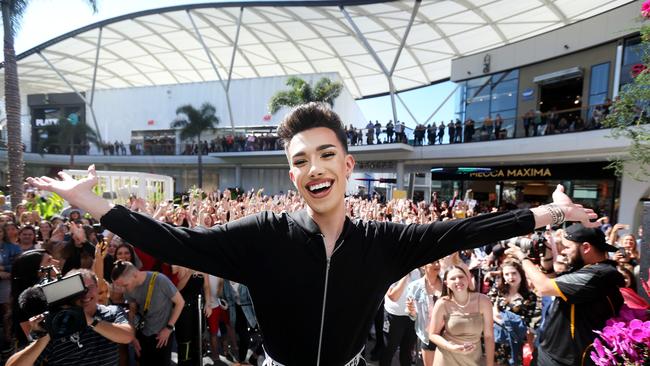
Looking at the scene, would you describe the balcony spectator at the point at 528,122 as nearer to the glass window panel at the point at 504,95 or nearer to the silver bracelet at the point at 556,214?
the glass window panel at the point at 504,95

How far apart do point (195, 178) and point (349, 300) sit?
1390 inches

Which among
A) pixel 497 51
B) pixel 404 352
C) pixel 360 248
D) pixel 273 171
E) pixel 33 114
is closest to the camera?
pixel 360 248

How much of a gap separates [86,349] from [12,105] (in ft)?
32.6

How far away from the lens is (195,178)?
112ft

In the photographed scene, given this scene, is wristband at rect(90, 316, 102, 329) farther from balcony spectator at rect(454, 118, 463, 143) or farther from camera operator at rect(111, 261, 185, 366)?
balcony spectator at rect(454, 118, 463, 143)

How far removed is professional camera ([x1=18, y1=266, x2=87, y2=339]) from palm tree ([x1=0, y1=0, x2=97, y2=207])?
9306mm

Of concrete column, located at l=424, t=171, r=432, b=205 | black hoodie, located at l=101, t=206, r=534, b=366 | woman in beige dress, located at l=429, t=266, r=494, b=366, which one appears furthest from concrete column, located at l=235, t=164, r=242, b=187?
black hoodie, located at l=101, t=206, r=534, b=366

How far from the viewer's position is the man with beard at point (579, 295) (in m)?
2.67

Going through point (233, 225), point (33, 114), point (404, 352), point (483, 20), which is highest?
point (483, 20)

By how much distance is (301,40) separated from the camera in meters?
29.0

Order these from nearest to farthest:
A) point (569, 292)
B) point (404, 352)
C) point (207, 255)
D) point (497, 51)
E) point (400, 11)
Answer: point (207, 255), point (569, 292), point (404, 352), point (497, 51), point (400, 11)

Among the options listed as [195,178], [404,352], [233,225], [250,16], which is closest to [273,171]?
[195,178]

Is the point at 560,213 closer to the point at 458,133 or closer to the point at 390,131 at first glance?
the point at 458,133

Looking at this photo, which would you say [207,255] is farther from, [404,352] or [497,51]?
[497,51]
